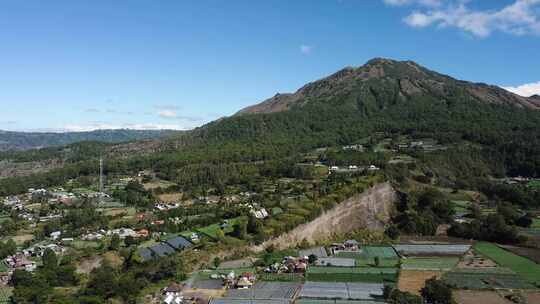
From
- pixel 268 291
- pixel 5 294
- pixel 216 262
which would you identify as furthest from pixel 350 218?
pixel 5 294

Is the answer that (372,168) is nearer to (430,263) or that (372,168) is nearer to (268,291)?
(430,263)

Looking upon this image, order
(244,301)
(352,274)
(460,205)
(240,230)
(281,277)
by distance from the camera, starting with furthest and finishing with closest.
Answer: (460,205) → (240,230) → (352,274) → (281,277) → (244,301)

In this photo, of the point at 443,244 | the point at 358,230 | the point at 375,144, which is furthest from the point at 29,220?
the point at 375,144

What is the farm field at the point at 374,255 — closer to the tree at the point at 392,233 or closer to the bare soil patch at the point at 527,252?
the tree at the point at 392,233

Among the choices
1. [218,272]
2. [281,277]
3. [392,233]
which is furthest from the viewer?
[392,233]

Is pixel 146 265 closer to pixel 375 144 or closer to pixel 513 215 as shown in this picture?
pixel 513 215

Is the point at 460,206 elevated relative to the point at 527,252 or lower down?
elevated
